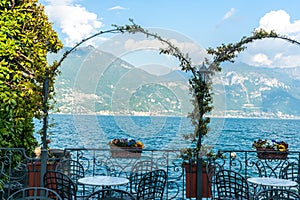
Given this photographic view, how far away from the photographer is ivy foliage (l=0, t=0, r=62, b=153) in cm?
526

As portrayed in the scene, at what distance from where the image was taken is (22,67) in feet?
18.8

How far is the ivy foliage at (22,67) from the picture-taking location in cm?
526

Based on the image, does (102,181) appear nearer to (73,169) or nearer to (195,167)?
(73,169)

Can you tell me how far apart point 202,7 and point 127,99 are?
71.9ft

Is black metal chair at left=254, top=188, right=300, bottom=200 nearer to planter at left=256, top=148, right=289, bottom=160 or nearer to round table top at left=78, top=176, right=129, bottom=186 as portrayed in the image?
round table top at left=78, top=176, right=129, bottom=186

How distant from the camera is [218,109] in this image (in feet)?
16.4

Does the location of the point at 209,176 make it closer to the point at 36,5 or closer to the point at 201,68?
the point at 201,68

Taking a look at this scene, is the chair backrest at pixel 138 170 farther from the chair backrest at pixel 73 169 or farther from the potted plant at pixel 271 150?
the potted plant at pixel 271 150

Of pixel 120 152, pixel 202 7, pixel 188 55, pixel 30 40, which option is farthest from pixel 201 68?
pixel 202 7

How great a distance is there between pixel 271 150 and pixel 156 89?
60.5ft

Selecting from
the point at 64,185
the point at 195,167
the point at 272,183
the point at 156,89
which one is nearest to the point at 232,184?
the point at 272,183

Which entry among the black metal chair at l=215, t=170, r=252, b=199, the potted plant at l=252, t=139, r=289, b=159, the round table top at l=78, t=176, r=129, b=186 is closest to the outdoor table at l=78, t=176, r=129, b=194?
the round table top at l=78, t=176, r=129, b=186

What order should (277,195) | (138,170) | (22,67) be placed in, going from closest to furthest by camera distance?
(277,195)
(138,170)
(22,67)

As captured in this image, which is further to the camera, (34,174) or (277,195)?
(34,174)
